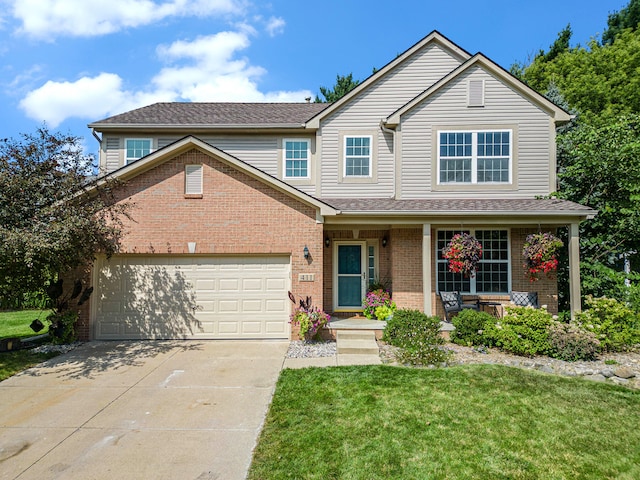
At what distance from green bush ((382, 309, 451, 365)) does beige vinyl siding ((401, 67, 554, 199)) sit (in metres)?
4.09

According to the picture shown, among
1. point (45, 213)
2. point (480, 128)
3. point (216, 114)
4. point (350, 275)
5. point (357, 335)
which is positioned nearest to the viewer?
point (45, 213)

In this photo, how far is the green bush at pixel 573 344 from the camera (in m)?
7.41

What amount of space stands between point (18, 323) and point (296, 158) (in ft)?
37.0

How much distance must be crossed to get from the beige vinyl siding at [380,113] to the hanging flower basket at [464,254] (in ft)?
9.18

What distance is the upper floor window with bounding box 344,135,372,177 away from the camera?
11.7m

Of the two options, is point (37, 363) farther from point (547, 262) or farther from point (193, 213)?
point (547, 262)

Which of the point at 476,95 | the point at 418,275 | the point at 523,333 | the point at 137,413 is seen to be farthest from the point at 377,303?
the point at 137,413

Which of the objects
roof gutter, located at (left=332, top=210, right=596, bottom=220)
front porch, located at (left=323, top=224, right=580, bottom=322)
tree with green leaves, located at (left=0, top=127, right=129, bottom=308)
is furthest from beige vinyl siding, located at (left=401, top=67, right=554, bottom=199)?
tree with green leaves, located at (left=0, top=127, right=129, bottom=308)

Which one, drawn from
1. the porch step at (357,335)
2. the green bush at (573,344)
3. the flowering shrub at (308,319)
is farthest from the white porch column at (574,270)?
the flowering shrub at (308,319)

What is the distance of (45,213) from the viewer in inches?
275

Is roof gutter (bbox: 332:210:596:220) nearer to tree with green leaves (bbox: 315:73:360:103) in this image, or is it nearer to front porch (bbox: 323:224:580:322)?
front porch (bbox: 323:224:580:322)

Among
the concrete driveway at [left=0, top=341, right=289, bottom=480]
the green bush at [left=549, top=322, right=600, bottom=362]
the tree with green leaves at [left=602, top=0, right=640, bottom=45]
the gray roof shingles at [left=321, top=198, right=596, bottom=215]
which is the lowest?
the concrete driveway at [left=0, top=341, right=289, bottom=480]

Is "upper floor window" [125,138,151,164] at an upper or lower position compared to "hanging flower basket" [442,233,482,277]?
upper

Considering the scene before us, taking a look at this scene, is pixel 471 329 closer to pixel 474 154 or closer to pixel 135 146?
pixel 474 154
